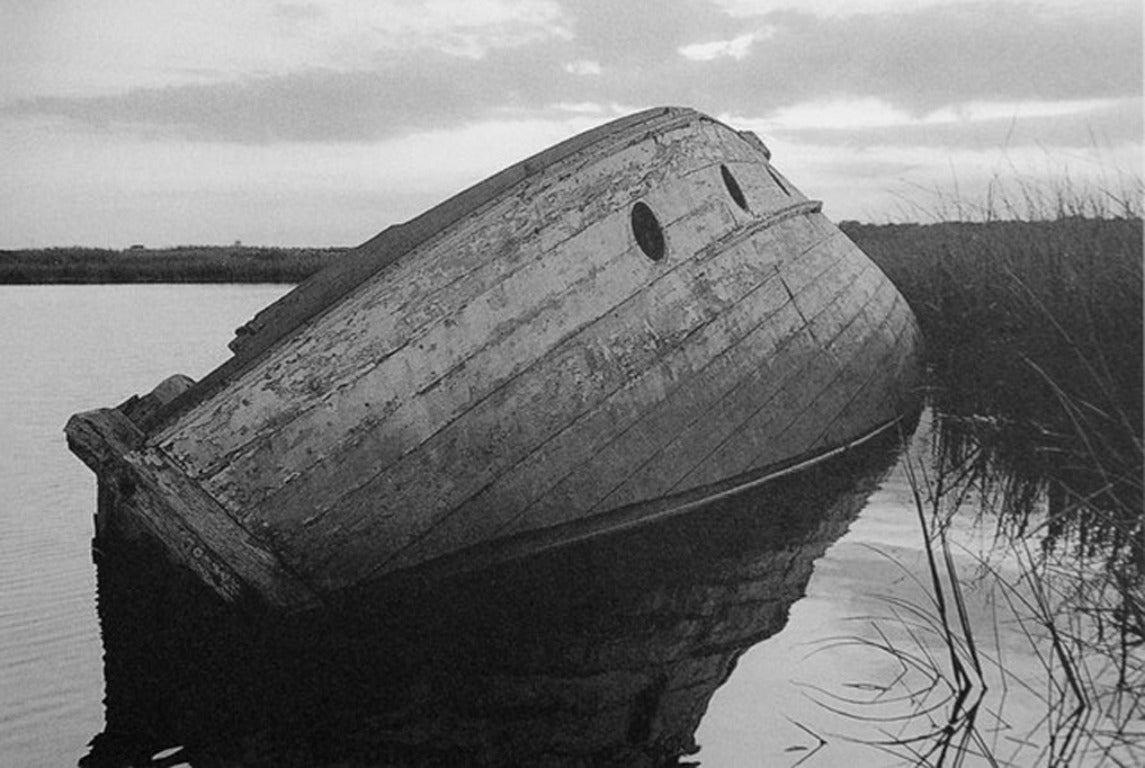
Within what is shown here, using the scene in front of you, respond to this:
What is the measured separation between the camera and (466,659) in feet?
13.2

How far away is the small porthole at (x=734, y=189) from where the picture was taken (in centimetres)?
644

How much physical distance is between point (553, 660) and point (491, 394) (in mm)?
1176

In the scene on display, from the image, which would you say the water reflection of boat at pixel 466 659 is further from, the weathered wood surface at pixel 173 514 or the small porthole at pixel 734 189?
the small porthole at pixel 734 189

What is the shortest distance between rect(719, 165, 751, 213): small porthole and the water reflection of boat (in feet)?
6.50

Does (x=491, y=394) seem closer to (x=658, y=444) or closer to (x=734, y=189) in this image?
(x=658, y=444)

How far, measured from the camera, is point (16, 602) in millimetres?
Answer: 5004

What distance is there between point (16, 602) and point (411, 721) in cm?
239

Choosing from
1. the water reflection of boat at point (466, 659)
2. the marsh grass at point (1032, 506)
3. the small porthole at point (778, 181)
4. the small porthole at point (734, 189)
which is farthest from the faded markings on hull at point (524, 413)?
the small porthole at point (778, 181)

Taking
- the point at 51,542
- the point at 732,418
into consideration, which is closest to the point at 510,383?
the point at 732,418

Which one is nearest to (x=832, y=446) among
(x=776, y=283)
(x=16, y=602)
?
(x=776, y=283)

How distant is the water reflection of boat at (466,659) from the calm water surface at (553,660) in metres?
0.01

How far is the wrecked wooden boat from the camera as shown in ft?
14.0

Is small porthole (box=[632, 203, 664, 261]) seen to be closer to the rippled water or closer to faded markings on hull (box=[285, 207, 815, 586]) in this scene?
faded markings on hull (box=[285, 207, 815, 586])

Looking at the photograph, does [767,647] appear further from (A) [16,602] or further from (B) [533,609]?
(A) [16,602]
